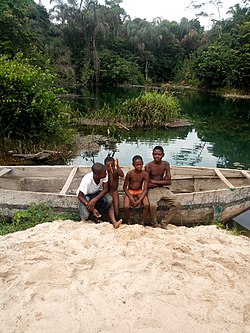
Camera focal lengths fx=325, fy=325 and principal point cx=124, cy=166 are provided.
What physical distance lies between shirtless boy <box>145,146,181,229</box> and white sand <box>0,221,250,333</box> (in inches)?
29.3

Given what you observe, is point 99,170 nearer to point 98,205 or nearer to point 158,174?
point 98,205

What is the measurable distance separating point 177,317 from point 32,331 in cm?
108

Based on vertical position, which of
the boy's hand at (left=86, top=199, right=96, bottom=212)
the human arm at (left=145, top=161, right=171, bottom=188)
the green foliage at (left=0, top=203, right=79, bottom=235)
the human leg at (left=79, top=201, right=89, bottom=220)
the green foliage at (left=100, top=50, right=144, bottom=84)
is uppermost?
the green foliage at (left=100, top=50, right=144, bottom=84)

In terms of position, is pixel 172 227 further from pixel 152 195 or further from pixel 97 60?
pixel 97 60

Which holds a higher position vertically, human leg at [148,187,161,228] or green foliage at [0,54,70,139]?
green foliage at [0,54,70,139]

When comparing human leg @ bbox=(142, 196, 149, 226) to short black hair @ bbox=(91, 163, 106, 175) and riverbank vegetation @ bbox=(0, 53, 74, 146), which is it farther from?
riverbank vegetation @ bbox=(0, 53, 74, 146)

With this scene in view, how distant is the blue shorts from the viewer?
4422 mm

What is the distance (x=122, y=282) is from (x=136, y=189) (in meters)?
1.94

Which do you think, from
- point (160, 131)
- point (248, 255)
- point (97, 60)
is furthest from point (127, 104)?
point (97, 60)

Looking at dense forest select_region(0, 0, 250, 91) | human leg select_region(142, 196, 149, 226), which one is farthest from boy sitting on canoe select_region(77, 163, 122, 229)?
dense forest select_region(0, 0, 250, 91)

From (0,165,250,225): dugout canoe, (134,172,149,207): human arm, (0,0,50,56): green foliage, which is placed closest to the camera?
(134,172,149,207): human arm

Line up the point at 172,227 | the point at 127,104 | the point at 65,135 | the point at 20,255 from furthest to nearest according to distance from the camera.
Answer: the point at 127,104 < the point at 65,135 < the point at 172,227 < the point at 20,255

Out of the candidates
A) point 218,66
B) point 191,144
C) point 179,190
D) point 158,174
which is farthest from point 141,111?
point 218,66

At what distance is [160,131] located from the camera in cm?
1428
